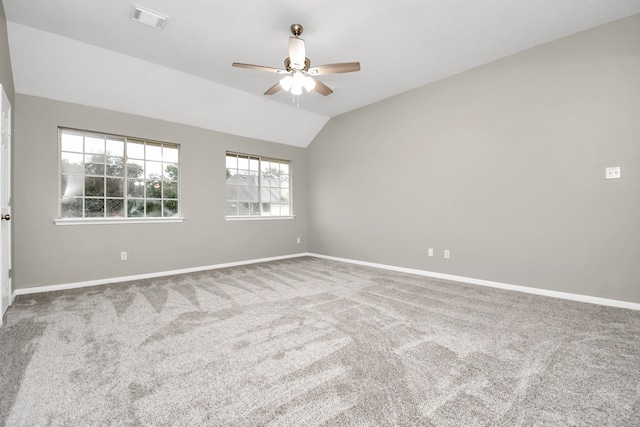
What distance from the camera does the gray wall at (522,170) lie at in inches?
111

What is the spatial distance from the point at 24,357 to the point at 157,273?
93.6 inches

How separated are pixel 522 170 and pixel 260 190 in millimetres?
4313

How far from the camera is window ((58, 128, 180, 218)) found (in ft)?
12.2

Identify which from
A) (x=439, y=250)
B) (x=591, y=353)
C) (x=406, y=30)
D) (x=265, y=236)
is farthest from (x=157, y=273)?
(x=591, y=353)

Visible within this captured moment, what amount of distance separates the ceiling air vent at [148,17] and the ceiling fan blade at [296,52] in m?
1.31

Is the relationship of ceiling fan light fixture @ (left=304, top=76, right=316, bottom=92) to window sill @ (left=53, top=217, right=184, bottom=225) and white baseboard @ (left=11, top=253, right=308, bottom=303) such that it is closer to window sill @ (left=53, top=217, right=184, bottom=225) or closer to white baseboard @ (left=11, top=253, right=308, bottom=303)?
→ window sill @ (left=53, top=217, right=184, bottom=225)

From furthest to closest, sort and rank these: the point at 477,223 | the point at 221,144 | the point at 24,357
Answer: the point at 221,144
the point at 477,223
the point at 24,357

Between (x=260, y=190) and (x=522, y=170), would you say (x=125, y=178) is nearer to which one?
(x=260, y=190)

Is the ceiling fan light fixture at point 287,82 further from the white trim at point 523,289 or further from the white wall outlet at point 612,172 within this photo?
the white wall outlet at point 612,172

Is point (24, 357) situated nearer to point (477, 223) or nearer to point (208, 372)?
point (208, 372)

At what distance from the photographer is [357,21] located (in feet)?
9.09

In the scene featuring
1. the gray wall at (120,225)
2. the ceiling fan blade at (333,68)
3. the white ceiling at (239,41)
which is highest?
the white ceiling at (239,41)

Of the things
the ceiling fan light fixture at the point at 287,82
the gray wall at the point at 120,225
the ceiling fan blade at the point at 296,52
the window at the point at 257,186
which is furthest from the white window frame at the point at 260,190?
the ceiling fan blade at the point at 296,52

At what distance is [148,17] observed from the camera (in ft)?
8.79
